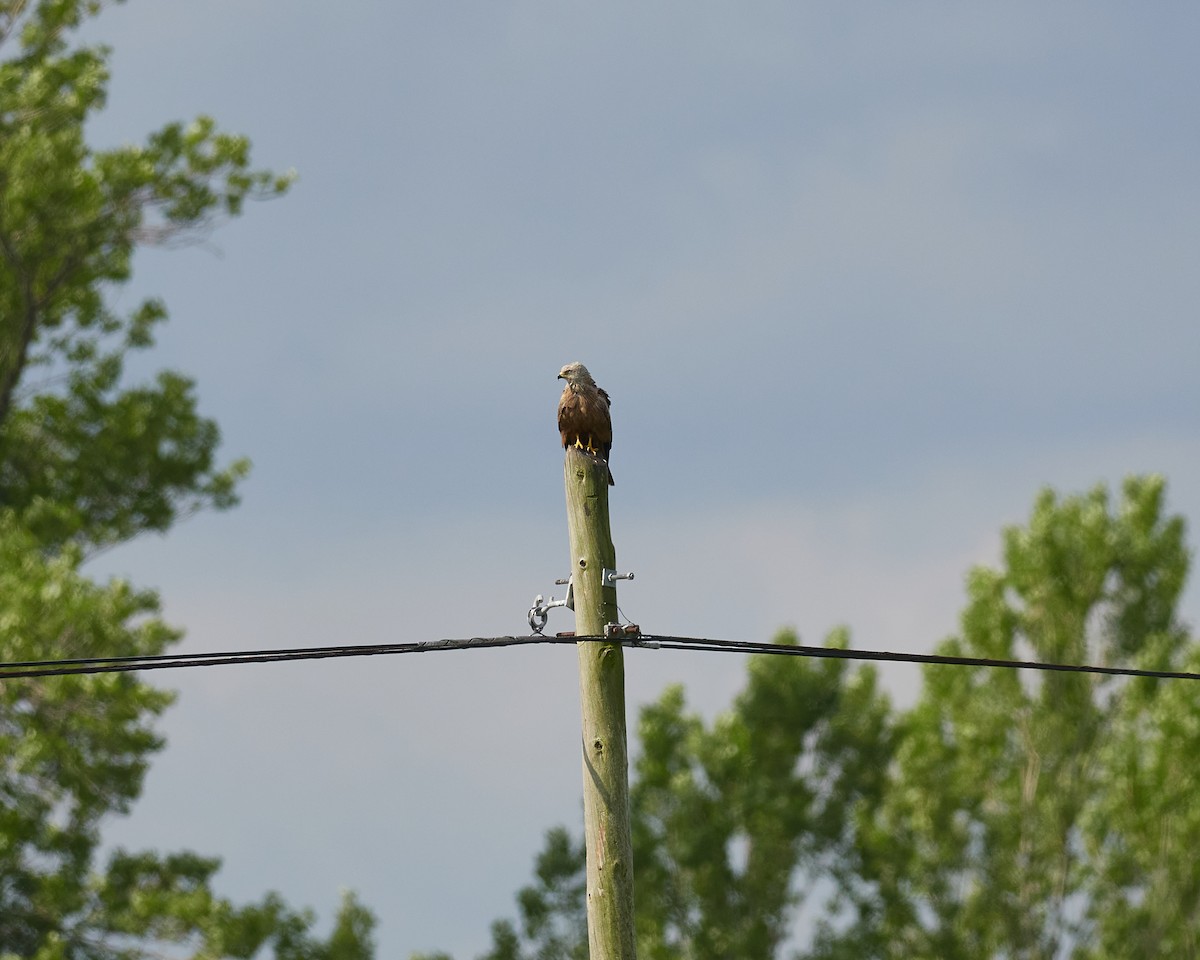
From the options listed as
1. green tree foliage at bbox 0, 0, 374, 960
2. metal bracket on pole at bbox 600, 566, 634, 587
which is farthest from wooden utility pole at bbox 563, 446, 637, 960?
green tree foliage at bbox 0, 0, 374, 960

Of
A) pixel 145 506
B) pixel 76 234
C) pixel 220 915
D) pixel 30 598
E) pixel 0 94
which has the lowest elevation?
pixel 220 915

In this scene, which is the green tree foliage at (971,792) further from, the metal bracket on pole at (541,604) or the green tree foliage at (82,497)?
the metal bracket on pole at (541,604)

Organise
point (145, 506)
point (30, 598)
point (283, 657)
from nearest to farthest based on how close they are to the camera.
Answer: point (283, 657) < point (30, 598) < point (145, 506)

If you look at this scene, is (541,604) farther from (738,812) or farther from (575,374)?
(738,812)

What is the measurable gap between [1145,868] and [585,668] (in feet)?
52.9

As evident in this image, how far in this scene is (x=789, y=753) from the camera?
22.1 meters

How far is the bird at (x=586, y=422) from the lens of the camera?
7.68 metres

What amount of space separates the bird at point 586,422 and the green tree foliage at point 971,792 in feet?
44.3

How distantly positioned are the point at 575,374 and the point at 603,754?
6.46 ft

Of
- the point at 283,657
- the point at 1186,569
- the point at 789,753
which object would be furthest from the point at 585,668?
the point at 1186,569

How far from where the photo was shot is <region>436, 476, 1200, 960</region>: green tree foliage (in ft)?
67.4

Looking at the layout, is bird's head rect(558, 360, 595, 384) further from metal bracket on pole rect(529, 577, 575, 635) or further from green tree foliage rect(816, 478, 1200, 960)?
green tree foliage rect(816, 478, 1200, 960)

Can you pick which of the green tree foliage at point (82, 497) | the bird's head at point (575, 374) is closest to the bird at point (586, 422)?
the bird's head at point (575, 374)

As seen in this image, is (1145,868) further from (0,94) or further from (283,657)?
(0,94)
